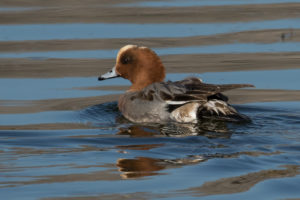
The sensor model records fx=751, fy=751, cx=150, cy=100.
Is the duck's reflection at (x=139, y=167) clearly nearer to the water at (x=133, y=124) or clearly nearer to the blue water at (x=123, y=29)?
the water at (x=133, y=124)

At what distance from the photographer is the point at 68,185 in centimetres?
541

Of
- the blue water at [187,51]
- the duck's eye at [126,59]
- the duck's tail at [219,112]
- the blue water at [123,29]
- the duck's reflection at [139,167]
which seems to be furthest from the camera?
the blue water at [123,29]

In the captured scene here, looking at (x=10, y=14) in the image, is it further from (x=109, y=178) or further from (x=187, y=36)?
(x=109, y=178)

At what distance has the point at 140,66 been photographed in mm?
8477

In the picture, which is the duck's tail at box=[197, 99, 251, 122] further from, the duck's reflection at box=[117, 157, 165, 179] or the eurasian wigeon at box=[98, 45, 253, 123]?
the duck's reflection at box=[117, 157, 165, 179]

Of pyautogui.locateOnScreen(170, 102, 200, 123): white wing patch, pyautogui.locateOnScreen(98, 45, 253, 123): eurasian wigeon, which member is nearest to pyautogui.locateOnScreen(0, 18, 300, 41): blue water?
pyautogui.locateOnScreen(98, 45, 253, 123): eurasian wigeon

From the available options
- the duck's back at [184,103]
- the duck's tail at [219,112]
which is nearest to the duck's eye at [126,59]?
the duck's back at [184,103]

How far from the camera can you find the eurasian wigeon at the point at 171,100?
7.40 m

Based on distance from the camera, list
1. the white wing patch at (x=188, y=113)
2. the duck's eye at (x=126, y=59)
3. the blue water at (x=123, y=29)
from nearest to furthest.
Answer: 1. the white wing patch at (x=188, y=113)
2. the duck's eye at (x=126, y=59)
3. the blue water at (x=123, y=29)

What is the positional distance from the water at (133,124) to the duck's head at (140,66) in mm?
421

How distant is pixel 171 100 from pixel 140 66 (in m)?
1.07

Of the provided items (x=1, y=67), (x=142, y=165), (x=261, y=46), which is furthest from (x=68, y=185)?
(x=261, y=46)

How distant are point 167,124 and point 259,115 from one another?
1.08 m

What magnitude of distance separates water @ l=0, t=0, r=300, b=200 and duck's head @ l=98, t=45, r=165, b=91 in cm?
42
